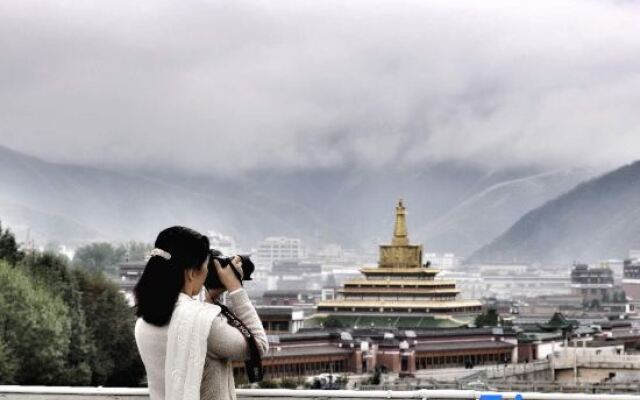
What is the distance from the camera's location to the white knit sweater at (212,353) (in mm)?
4305

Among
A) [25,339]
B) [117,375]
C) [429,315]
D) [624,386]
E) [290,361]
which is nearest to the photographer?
[25,339]

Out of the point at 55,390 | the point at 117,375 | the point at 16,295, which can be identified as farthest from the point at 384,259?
the point at 55,390

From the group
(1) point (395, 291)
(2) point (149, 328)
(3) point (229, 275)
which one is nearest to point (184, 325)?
(2) point (149, 328)

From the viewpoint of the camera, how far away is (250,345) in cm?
430

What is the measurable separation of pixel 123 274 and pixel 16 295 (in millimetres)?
73783

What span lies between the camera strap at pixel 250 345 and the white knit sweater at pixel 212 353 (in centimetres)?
1

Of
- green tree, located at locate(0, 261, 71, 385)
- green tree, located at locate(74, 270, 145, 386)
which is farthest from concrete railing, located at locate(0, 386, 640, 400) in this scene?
green tree, located at locate(74, 270, 145, 386)

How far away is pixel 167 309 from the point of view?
4.29m

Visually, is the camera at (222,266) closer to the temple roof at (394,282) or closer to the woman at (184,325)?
the woman at (184,325)

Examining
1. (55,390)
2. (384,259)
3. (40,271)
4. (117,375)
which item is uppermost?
(384,259)

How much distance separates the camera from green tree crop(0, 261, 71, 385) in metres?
30.3

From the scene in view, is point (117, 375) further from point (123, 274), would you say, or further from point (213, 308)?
point (123, 274)

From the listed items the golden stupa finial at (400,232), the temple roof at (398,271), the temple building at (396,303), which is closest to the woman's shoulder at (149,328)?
the temple building at (396,303)

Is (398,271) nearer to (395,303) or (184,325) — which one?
(395,303)
